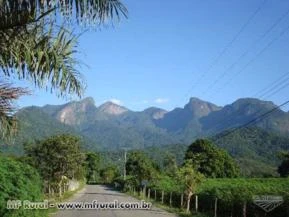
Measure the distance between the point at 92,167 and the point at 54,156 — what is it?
88157 mm

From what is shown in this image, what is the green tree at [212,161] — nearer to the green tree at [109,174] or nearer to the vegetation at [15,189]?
the green tree at [109,174]

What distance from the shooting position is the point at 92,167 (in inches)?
5325

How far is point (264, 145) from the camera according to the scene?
187 m

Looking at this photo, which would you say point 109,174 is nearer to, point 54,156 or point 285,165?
point 285,165

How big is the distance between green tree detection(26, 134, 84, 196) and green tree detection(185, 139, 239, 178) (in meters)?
40.1

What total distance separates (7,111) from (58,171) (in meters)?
42.0

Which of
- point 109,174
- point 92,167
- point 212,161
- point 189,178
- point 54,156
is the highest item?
point 212,161

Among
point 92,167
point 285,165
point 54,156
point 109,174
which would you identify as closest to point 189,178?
point 54,156

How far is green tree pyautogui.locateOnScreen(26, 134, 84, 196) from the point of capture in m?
48.1

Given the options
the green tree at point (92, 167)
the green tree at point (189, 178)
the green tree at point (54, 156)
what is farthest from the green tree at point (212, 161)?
the green tree at point (189, 178)

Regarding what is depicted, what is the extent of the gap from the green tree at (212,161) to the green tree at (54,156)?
131 ft

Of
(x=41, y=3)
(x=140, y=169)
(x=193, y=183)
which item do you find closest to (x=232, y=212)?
(x=193, y=183)

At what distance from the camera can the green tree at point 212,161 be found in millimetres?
89000

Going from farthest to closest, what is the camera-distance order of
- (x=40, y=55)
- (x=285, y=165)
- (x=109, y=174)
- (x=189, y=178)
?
(x=109, y=174)
(x=285, y=165)
(x=189, y=178)
(x=40, y=55)
